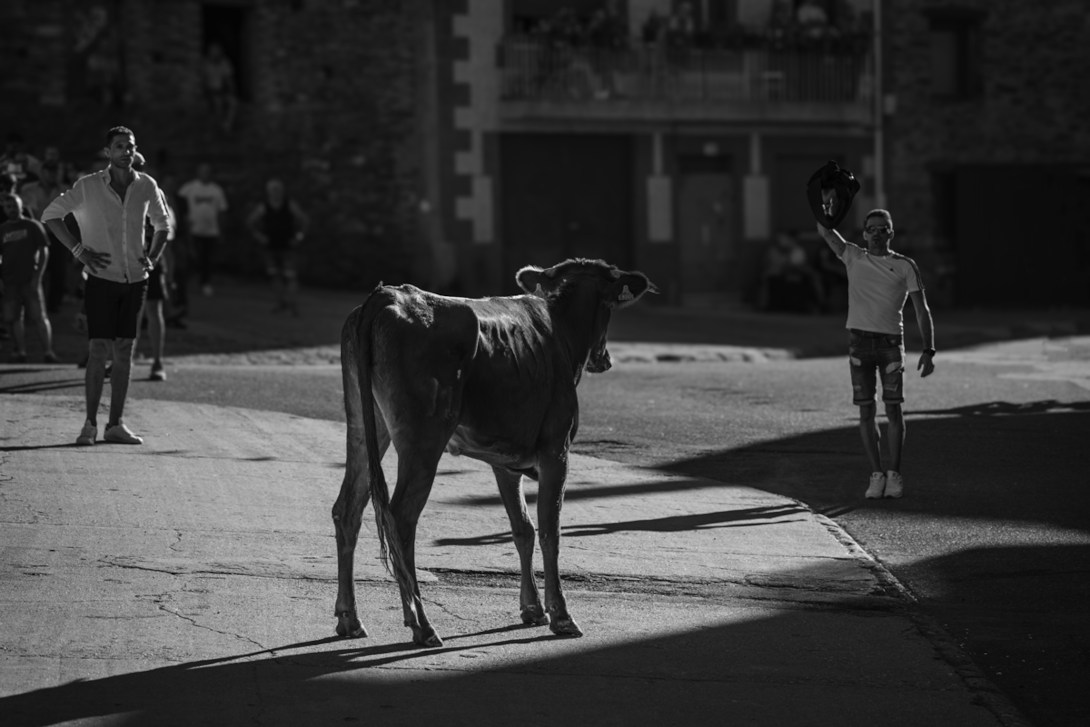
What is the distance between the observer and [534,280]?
8.73 m

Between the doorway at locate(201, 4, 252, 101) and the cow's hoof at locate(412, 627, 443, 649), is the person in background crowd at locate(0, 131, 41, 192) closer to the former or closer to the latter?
the doorway at locate(201, 4, 252, 101)

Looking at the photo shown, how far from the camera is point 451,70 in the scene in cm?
3061

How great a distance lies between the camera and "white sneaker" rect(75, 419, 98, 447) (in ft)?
39.4

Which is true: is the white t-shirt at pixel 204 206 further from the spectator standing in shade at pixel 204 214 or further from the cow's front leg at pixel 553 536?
the cow's front leg at pixel 553 536

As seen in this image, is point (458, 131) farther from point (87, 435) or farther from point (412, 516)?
point (412, 516)

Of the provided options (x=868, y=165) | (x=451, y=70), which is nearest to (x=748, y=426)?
(x=451, y=70)

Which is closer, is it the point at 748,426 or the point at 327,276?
the point at 748,426

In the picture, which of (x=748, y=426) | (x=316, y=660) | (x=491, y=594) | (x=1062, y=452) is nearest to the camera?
(x=316, y=660)

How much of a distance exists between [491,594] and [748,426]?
7.03 meters

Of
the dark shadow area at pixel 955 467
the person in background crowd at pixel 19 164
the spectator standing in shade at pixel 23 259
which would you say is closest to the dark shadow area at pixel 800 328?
the person in background crowd at pixel 19 164

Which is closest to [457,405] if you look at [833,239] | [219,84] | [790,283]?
[833,239]

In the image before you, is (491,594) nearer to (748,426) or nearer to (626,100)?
(748,426)

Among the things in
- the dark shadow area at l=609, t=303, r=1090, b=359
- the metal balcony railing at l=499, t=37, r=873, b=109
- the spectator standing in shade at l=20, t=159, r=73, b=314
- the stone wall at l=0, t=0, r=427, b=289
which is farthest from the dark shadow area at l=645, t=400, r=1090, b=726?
the stone wall at l=0, t=0, r=427, b=289

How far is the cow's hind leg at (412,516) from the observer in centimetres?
750
